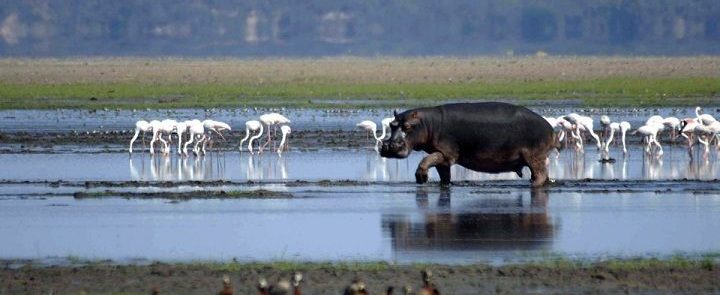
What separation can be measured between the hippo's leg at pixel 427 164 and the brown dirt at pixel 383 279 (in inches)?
349

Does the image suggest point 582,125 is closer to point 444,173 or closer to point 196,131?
point 196,131

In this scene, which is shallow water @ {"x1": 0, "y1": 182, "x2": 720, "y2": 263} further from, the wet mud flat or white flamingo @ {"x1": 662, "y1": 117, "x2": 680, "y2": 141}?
white flamingo @ {"x1": 662, "y1": 117, "x2": 680, "y2": 141}

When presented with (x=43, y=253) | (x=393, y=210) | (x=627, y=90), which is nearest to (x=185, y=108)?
(x=627, y=90)

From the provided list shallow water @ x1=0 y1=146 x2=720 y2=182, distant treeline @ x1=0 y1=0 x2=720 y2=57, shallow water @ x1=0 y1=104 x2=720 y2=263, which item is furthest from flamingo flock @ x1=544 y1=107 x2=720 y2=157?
distant treeline @ x1=0 y1=0 x2=720 y2=57

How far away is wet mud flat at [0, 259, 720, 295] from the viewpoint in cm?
1410

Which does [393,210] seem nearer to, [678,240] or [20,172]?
[678,240]

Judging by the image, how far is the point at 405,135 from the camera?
2461 cm

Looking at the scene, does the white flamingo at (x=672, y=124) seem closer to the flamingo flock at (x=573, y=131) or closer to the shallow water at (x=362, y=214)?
the flamingo flock at (x=573, y=131)

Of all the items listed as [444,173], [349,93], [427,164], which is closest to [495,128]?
[444,173]

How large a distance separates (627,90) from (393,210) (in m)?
42.6

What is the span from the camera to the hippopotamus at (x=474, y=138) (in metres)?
24.4

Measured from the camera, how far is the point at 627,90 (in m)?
61.8

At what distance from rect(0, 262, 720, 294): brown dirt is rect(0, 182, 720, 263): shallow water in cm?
91

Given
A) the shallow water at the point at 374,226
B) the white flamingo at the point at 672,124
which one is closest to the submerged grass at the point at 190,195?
the shallow water at the point at 374,226
